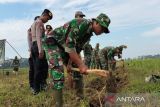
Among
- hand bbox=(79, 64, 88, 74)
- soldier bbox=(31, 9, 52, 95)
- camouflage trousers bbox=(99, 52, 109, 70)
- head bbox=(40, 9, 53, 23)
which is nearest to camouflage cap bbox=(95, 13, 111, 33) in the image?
hand bbox=(79, 64, 88, 74)

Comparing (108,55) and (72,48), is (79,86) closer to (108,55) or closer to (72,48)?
(72,48)

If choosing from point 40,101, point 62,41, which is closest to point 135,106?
point 62,41

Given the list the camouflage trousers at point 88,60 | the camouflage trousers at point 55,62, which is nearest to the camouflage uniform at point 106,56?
the camouflage trousers at point 88,60

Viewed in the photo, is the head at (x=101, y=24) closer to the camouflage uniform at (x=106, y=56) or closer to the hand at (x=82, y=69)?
the hand at (x=82, y=69)

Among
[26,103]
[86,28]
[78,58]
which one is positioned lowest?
[26,103]

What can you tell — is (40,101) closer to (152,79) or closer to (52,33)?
(52,33)

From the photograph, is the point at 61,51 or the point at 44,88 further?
the point at 44,88

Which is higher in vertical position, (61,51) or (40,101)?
(61,51)

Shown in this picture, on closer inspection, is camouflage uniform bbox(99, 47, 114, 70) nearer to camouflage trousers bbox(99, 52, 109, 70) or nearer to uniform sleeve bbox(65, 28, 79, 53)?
camouflage trousers bbox(99, 52, 109, 70)

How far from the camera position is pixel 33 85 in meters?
10.0

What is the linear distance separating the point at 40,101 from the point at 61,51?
2.34 metres

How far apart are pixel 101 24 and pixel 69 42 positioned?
628 mm

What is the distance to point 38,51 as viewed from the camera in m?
9.61

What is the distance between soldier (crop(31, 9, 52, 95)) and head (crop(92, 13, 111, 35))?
10.4ft
